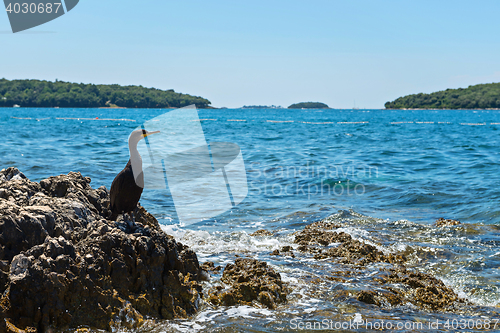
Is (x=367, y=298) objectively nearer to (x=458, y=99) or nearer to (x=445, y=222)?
(x=445, y=222)

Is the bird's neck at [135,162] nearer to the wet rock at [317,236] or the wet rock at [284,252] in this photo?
the wet rock at [284,252]

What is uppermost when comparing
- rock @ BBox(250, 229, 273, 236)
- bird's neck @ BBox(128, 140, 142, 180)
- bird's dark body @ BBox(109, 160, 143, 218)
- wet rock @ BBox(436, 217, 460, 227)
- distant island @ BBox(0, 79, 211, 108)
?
distant island @ BBox(0, 79, 211, 108)

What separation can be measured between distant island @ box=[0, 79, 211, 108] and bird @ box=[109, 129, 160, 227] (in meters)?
131

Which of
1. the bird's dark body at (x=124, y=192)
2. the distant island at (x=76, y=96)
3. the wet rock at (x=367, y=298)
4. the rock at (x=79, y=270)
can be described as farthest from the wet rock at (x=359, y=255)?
the distant island at (x=76, y=96)

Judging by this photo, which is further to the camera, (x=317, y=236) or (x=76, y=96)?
(x=76, y=96)

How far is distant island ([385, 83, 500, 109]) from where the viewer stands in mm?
139625

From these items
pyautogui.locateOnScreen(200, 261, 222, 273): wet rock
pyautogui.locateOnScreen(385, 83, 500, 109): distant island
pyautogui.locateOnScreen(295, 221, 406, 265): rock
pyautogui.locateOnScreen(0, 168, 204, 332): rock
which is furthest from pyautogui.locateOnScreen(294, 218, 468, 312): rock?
pyautogui.locateOnScreen(385, 83, 500, 109): distant island

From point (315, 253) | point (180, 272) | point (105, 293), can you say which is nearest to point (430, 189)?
point (315, 253)

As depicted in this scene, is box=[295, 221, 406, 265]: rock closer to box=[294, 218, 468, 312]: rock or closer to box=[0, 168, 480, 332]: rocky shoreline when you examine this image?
box=[294, 218, 468, 312]: rock

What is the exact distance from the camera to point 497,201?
9.52 m

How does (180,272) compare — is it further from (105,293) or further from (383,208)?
(383,208)

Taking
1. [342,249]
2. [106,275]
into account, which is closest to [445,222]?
[342,249]

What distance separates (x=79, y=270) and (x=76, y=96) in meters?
142

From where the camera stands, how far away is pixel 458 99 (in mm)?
150625
